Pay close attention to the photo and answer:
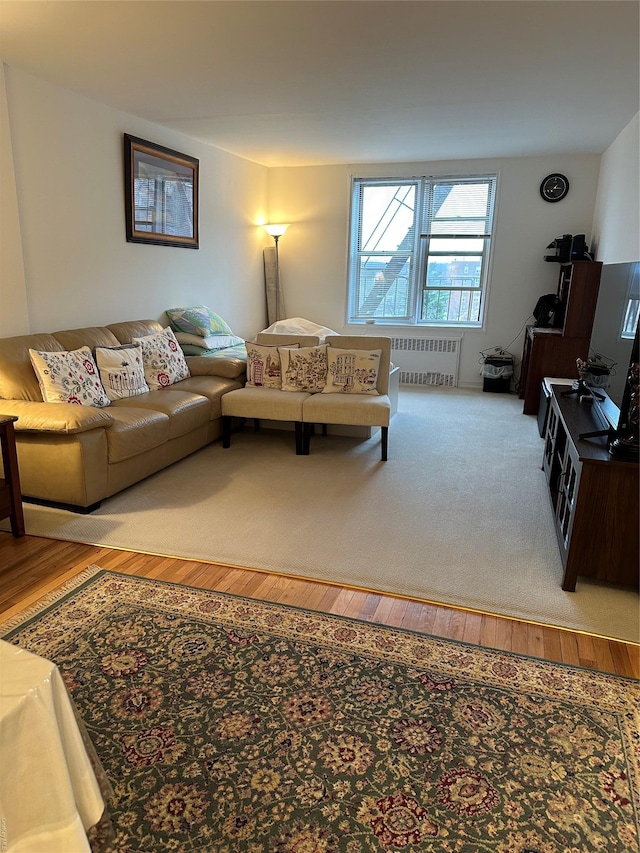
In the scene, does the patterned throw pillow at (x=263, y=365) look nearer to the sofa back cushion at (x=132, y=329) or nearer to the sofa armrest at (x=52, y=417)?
the sofa back cushion at (x=132, y=329)

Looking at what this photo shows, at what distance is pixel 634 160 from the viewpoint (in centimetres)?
442

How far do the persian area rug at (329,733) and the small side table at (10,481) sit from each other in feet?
2.52

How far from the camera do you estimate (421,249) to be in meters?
6.93

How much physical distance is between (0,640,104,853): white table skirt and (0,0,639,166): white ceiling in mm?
2913

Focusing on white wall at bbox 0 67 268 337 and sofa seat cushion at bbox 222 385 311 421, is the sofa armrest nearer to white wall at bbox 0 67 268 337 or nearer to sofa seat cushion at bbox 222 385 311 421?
white wall at bbox 0 67 268 337

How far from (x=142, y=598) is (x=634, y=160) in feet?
15.5

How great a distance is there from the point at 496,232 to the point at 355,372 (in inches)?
133

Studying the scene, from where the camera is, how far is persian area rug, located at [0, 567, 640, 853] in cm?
143

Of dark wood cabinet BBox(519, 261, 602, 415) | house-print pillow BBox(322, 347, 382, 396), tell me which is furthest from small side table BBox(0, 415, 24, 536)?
dark wood cabinet BBox(519, 261, 602, 415)

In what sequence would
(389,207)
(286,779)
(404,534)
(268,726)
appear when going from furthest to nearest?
(389,207), (404,534), (268,726), (286,779)

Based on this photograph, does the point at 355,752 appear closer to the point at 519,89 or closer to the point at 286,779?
the point at 286,779

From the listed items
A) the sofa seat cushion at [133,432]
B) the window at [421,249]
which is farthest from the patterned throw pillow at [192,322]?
the window at [421,249]

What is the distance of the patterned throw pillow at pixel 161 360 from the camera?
4320 mm

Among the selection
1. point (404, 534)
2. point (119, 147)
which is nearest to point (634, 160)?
point (404, 534)
